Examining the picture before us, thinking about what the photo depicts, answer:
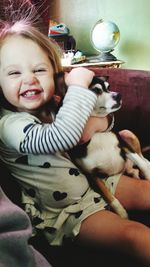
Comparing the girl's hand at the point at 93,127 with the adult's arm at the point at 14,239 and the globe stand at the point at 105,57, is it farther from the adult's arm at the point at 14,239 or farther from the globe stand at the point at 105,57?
the globe stand at the point at 105,57

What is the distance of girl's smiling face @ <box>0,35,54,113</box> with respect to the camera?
0.56 metres

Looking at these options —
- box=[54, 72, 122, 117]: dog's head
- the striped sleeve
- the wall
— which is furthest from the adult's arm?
the wall

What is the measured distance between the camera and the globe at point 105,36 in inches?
65.5

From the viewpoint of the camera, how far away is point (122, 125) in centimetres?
77

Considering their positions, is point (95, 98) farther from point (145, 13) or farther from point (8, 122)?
point (145, 13)

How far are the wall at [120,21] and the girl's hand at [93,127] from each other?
1389mm

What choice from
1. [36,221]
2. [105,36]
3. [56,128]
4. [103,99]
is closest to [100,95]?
[103,99]

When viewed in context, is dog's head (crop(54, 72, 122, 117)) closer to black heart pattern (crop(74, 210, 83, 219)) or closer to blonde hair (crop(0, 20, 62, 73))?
blonde hair (crop(0, 20, 62, 73))

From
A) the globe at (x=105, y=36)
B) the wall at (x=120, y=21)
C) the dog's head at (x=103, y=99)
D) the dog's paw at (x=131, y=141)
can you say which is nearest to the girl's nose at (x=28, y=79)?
the dog's head at (x=103, y=99)

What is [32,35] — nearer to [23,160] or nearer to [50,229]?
[23,160]

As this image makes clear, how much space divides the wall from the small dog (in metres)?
1.39

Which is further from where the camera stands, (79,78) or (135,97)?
(135,97)

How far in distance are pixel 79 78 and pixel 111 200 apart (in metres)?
0.22

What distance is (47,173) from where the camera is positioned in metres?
0.59
